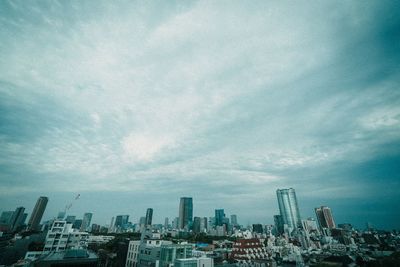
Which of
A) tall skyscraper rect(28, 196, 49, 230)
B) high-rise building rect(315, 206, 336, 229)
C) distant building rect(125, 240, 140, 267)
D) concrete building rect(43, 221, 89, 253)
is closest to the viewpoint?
distant building rect(125, 240, 140, 267)

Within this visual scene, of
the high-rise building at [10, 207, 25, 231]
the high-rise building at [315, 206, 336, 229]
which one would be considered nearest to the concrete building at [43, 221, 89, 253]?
the high-rise building at [10, 207, 25, 231]

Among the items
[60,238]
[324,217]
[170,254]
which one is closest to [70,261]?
[170,254]

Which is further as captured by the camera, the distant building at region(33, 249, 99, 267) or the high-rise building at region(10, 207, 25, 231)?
the high-rise building at region(10, 207, 25, 231)

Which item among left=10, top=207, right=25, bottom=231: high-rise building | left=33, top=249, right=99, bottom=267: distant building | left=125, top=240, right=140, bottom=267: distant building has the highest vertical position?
left=10, top=207, right=25, bottom=231: high-rise building

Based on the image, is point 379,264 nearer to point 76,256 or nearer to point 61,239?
point 76,256

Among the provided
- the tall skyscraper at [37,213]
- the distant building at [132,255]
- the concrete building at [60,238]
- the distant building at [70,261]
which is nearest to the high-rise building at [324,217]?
the distant building at [132,255]

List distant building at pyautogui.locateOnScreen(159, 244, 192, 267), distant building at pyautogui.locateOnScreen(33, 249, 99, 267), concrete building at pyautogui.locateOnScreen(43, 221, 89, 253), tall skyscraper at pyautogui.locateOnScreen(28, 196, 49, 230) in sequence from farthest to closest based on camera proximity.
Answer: tall skyscraper at pyautogui.locateOnScreen(28, 196, 49, 230), concrete building at pyautogui.locateOnScreen(43, 221, 89, 253), distant building at pyautogui.locateOnScreen(159, 244, 192, 267), distant building at pyautogui.locateOnScreen(33, 249, 99, 267)

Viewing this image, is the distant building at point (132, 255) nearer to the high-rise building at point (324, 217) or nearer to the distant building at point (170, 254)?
the distant building at point (170, 254)

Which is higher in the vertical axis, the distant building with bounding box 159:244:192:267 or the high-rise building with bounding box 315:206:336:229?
the high-rise building with bounding box 315:206:336:229

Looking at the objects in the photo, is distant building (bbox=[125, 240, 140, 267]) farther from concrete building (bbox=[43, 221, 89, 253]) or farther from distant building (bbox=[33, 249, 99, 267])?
concrete building (bbox=[43, 221, 89, 253])
